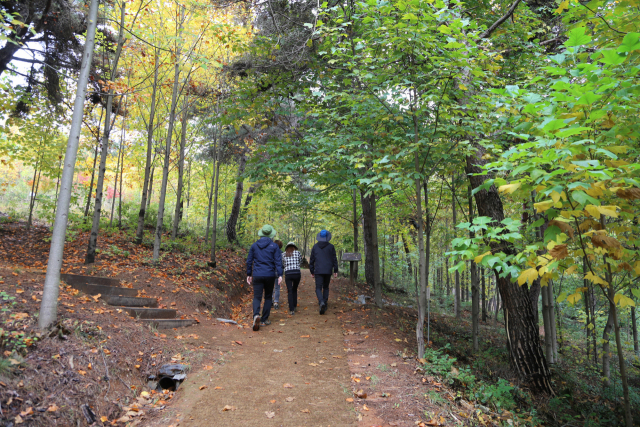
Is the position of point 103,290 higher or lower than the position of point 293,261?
lower

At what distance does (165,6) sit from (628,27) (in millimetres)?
10384

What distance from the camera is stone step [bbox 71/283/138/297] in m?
6.07

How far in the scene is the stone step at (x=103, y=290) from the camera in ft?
19.9

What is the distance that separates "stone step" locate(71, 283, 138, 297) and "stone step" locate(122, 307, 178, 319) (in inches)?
32.0

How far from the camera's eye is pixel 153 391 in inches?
158

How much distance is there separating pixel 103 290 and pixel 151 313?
106cm

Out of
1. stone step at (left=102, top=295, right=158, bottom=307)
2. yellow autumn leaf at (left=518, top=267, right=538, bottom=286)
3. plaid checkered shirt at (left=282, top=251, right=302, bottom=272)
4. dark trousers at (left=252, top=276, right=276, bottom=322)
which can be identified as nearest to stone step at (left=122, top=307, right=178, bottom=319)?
stone step at (left=102, top=295, right=158, bottom=307)

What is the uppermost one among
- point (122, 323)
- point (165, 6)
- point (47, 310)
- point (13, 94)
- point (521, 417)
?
point (165, 6)

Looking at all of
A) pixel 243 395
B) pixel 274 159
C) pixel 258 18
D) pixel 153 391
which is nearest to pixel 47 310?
pixel 153 391

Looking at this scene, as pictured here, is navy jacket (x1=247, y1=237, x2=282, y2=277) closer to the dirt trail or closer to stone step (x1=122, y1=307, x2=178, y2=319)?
the dirt trail

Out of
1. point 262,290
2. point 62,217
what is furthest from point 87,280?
point 262,290

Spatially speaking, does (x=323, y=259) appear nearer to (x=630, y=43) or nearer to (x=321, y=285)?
(x=321, y=285)

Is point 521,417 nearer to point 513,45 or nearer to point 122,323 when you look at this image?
point 122,323

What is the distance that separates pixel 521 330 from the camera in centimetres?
589
